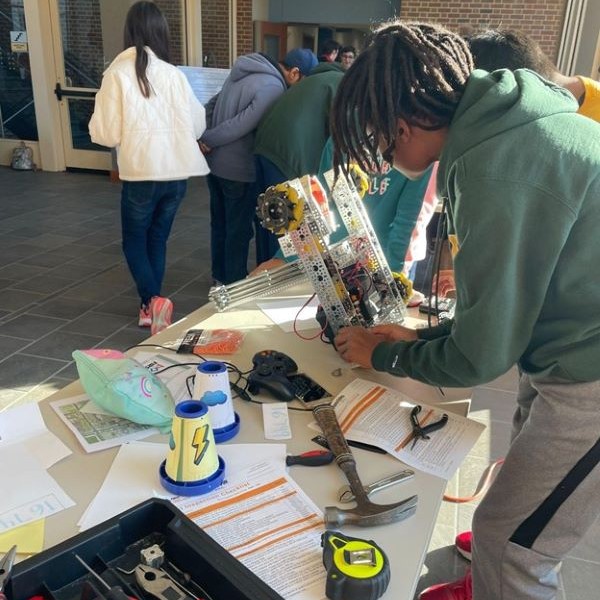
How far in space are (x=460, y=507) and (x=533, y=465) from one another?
1.06 meters

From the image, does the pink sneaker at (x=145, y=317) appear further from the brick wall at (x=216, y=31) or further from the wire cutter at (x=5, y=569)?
the brick wall at (x=216, y=31)

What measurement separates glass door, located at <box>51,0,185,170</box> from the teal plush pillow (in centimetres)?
601

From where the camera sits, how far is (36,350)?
2930mm

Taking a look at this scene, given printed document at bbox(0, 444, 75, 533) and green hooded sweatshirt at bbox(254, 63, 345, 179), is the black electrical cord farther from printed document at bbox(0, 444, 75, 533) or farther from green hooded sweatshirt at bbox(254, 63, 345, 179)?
green hooded sweatshirt at bbox(254, 63, 345, 179)

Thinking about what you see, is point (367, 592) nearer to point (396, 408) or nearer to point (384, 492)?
point (384, 492)

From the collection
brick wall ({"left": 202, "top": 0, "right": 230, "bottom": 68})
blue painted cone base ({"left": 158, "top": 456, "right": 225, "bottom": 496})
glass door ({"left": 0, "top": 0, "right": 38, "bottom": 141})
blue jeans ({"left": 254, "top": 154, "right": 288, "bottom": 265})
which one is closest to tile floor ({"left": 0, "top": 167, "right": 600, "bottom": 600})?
blue jeans ({"left": 254, "top": 154, "right": 288, "bottom": 265})

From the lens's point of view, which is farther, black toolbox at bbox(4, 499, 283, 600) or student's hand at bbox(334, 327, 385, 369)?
student's hand at bbox(334, 327, 385, 369)

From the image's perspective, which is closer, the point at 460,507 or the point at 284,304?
the point at 284,304

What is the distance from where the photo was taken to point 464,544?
1.77 meters

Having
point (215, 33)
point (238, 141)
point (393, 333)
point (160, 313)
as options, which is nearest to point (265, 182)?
point (238, 141)

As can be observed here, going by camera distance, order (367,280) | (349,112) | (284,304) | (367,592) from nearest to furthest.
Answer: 1. (367,592)
2. (349,112)
3. (367,280)
4. (284,304)

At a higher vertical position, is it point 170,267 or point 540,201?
point 540,201

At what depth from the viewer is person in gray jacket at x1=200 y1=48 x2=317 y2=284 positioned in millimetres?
3016

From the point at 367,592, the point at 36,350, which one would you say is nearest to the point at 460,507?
the point at 367,592
